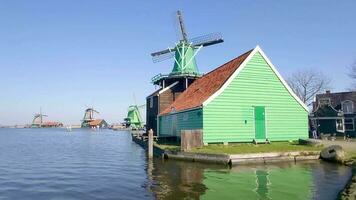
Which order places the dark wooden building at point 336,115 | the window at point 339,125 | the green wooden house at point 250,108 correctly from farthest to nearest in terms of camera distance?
the window at point 339,125 < the dark wooden building at point 336,115 < the green wooden house at point 250,108

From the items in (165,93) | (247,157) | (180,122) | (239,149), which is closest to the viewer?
(247,157)

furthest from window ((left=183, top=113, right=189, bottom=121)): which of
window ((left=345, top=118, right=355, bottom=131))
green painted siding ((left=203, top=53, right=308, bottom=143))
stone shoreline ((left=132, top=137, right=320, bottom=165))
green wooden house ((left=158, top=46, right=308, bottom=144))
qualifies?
window ((left=345, top=118, right=355, bottom=131))

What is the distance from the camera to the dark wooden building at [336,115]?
168 ft

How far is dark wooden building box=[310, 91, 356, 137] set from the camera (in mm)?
51312

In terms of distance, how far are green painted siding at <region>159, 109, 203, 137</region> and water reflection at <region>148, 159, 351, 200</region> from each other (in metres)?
5.90

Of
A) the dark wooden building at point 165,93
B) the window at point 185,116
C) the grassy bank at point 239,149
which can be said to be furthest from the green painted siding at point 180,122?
the dark wooden building at point 165,93

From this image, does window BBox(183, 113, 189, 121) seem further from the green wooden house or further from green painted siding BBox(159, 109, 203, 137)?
the green wooden house

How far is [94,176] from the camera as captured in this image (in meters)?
19.4

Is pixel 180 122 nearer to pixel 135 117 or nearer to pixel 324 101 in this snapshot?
pixel 324 101

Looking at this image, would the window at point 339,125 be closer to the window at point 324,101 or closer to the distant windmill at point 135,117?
the window at point 324,101

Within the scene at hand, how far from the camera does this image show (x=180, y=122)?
106 ft

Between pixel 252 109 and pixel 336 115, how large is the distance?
1159 inches

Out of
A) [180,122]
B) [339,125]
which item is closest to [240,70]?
[180,122]

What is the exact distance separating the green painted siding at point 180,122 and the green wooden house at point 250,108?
71 millimetres
